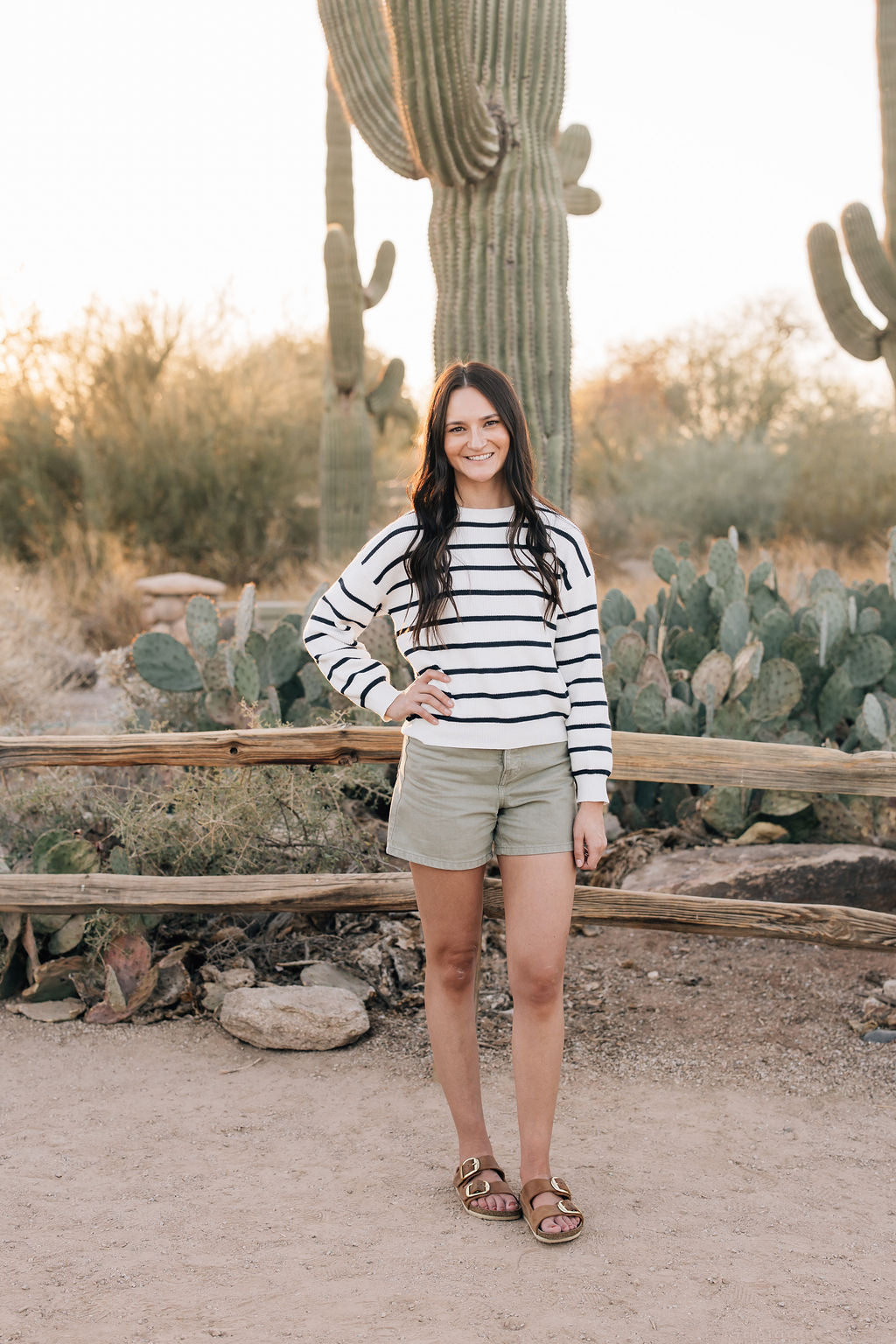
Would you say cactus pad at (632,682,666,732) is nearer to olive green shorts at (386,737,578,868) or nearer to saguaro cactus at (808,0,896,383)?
olive green shorts at (386,737,578,868)

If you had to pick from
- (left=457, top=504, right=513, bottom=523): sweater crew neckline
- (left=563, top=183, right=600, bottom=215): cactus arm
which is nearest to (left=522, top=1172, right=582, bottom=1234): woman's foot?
(left=457, top=504, right=513, bottom=523): sweater crew neckline

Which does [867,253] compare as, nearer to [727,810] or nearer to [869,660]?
[869,660]

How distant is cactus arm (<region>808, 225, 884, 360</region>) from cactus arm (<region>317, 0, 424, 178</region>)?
439 cm

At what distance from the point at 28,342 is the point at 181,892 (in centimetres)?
1192

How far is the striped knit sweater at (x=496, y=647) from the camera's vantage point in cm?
239

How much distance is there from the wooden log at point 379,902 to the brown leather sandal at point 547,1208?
99 cm

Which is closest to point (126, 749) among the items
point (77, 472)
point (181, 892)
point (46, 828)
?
point (181, 892)

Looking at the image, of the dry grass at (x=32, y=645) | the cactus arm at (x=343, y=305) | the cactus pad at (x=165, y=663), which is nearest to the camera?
the cactus pad at (x=165, y=663)

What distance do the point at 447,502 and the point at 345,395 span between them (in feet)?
30.8

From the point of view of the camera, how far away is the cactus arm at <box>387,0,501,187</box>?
4.98m

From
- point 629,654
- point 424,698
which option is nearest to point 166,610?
point 629,654

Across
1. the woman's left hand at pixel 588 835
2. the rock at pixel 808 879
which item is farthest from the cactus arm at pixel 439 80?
the woman's left hand at pixel 588 835

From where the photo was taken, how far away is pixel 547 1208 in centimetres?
243

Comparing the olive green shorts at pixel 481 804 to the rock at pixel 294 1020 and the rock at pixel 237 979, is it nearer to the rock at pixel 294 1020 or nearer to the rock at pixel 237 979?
the rock at pixel 294 1020
